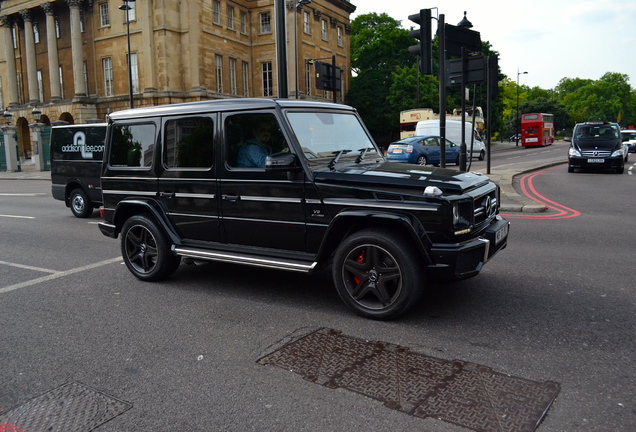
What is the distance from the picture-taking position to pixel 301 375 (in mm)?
3729

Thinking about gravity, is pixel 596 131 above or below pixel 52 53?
below

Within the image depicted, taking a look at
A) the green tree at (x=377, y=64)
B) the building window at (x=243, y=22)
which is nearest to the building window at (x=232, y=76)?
the building window at (x=243, y=22)

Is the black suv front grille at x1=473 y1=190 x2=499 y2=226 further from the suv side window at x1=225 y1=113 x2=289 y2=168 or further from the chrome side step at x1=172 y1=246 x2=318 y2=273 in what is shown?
the suv side window at x1=225 y1=113 x2=289 y2=168

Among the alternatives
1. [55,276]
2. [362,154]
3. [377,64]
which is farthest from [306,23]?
[362,154]

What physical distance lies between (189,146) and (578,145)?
19.7m

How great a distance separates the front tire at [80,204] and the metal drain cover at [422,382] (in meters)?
10.2

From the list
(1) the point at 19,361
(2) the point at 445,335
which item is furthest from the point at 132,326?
(2) the point at 445,335

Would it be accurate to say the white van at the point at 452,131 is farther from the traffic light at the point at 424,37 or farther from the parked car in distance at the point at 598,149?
the traffic light at the point at 424,37

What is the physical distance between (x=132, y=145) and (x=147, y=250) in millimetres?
1247

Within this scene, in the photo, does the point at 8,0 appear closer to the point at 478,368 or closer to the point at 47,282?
the point at 47,282

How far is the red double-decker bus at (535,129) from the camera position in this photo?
5531 cm

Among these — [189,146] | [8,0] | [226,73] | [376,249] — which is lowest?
[376,249]

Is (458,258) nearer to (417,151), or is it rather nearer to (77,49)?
(417,151)

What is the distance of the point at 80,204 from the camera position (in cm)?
1311
